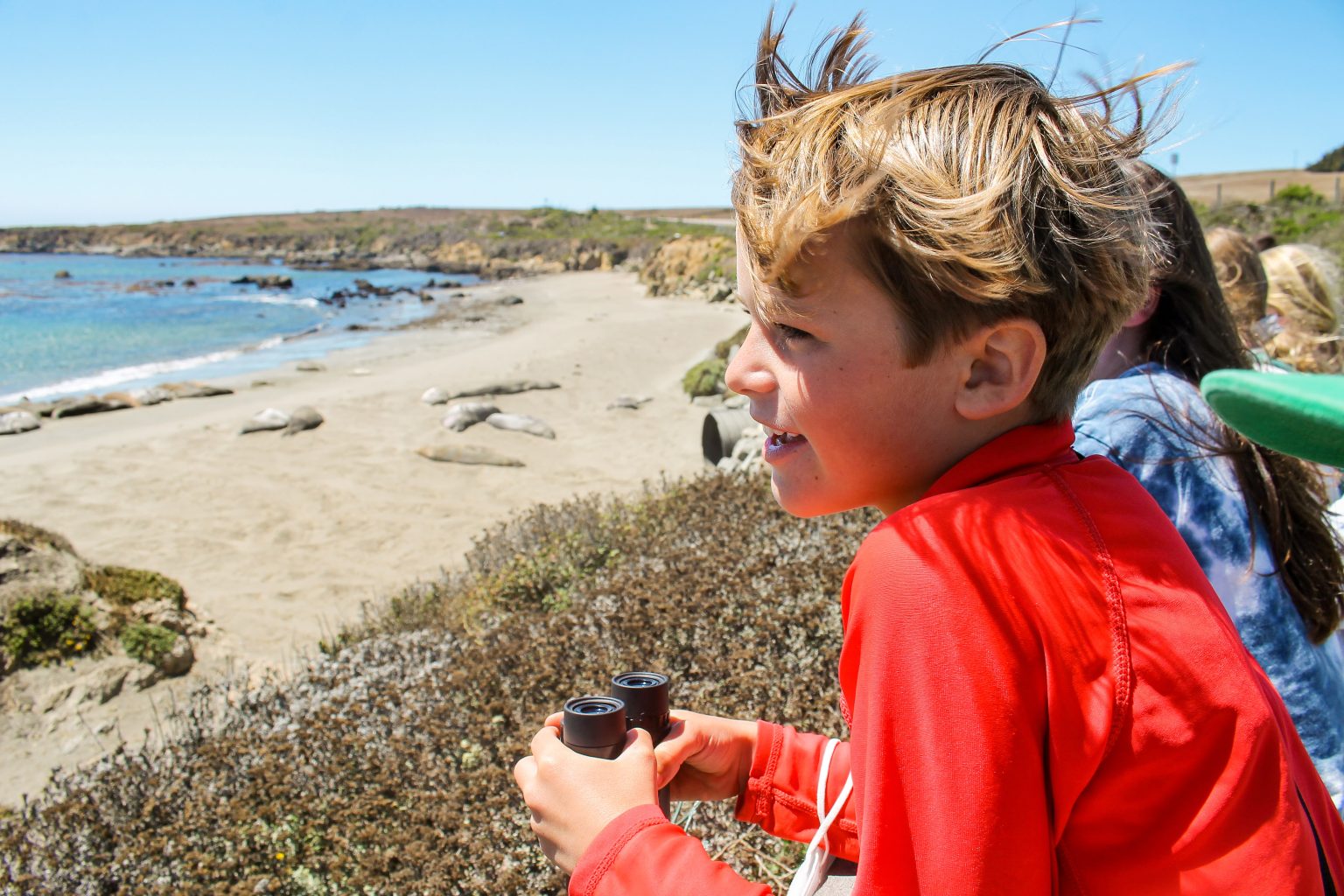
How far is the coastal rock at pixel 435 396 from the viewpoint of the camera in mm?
13664

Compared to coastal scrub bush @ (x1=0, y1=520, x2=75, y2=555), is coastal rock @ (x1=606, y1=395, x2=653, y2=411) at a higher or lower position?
lower

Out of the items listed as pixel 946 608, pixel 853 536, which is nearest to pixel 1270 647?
pixel 946 608

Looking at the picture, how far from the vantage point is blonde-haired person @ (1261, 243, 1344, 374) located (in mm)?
3910

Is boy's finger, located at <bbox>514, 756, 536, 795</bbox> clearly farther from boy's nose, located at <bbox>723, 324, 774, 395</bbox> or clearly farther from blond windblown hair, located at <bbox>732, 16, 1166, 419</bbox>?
blond windblown hair, located at <bbox>732, 16, 1166, 419</bbox>

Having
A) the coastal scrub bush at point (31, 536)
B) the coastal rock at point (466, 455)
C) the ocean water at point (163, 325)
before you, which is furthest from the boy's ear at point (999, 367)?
the ocean water at point (163, 325)

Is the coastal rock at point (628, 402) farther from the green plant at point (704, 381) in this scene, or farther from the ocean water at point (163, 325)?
the ocean water at point (163, 325)

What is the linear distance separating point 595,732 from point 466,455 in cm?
936

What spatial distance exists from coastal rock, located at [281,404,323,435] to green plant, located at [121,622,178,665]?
637cm

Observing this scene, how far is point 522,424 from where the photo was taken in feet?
38.4

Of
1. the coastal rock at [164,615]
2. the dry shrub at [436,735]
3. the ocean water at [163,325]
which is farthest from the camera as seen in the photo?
the ocean water at [163,325]

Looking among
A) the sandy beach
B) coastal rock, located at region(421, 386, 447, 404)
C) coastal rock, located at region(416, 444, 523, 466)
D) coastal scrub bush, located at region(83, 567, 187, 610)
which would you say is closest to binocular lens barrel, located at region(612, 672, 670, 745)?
the sandy beach

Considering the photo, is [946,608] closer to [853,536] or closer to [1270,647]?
[1270,647]

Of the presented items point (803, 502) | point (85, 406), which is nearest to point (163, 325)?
point (85, 406)

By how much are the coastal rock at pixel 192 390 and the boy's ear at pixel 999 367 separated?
1636 cm
